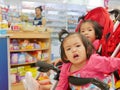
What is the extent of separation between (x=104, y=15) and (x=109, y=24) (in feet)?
0.50

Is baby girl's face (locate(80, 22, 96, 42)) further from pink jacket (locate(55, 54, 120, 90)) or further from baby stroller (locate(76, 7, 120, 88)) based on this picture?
pink jacket (locate(55, 54, 120, 90))

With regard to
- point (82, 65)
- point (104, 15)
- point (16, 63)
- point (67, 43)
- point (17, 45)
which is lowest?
point (16, 63)

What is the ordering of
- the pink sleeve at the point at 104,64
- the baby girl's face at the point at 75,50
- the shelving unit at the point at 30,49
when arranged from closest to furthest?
the pink sleeve at the point at 104,64
the baby girl's face at the point at 75,50
the shelving unit at the point at 30,49

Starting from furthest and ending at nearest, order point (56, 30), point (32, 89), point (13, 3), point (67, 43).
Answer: point (56, 30)
point (13, 3)
point (32, 89)
point (67, 43)

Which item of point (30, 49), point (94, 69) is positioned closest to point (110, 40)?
point (94, 69)

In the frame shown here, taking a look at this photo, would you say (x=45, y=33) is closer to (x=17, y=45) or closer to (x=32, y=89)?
(x=17, y=45)

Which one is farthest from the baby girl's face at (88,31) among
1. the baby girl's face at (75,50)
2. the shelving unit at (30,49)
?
the shelving unit at (30,49)

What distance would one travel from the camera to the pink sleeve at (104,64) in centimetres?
133

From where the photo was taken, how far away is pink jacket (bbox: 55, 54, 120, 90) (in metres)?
1.34

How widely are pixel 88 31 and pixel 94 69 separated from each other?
2.16ft

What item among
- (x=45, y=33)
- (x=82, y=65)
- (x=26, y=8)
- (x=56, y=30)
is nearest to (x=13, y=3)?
(x=26, y=8)

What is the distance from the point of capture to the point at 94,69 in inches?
56.0

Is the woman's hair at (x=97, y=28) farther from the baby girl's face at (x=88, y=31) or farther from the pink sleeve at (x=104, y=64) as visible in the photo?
the pink sleeve at (x=104, y=64)

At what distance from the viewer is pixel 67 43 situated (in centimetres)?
159
